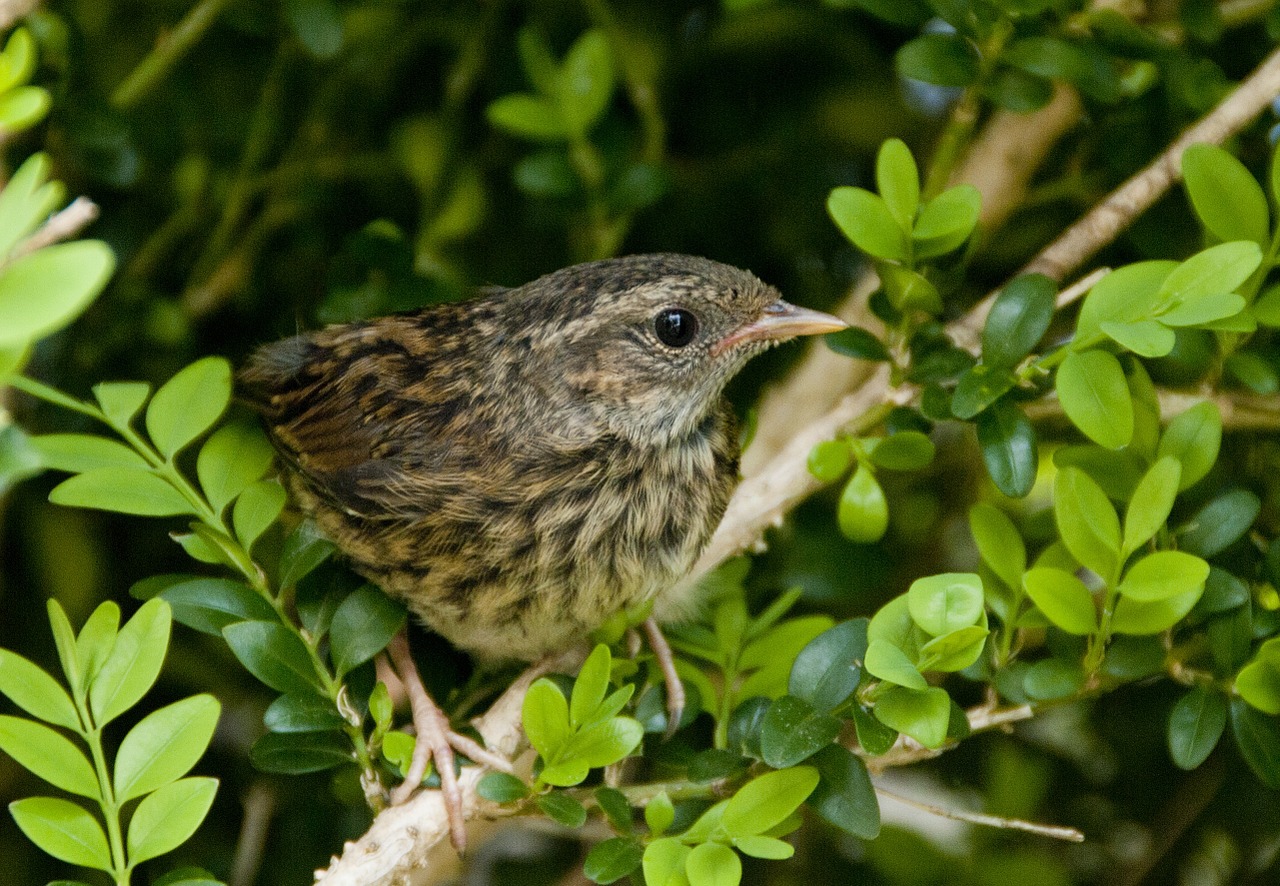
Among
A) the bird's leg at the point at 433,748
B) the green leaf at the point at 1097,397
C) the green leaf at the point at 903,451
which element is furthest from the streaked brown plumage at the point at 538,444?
the green leaf at the point at 1097,397

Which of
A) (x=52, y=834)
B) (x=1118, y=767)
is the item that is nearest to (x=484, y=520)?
(x=52, y=834)

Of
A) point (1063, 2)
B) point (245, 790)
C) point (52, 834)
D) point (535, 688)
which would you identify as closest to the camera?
point (52, 834)

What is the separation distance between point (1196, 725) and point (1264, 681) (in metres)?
0.11

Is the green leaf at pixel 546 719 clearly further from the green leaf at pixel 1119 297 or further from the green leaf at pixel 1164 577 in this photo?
the green leaf at pixel 1119 297

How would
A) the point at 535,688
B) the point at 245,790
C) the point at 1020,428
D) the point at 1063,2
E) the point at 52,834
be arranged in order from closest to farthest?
the point at 52,834, the point at 535,688, the point at 1020,428, the point at 1063,2, the point at 245,790

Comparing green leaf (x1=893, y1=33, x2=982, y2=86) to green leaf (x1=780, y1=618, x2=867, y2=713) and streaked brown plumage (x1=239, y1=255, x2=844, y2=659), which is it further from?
green leaf (x1=780, y1=618, x2=867, y2=713)

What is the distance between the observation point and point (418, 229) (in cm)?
330

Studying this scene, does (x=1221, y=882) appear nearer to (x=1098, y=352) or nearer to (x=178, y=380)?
(x=1098, y=352)

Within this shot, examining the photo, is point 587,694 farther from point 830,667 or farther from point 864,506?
point 864,506

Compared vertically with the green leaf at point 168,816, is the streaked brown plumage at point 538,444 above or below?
below

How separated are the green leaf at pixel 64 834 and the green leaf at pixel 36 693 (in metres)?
0.11

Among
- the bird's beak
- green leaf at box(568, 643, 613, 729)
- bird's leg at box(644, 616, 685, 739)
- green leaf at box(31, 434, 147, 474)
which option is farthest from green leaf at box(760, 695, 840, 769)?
green leaf at box(31, 434, 147, 474)

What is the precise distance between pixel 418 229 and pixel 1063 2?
1.58 meters

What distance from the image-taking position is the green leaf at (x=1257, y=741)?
1.94 m
